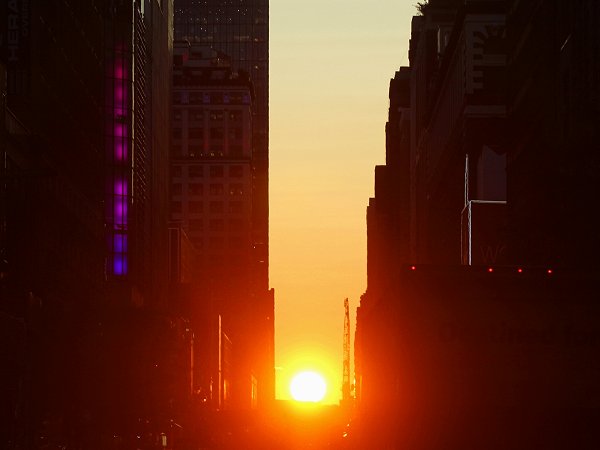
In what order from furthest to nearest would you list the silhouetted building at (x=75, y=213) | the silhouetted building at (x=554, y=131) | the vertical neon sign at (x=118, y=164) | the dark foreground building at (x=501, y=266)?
the vertical neon sign at (x=118, y=164)
the silhouetted building at (x=75, y=213)
the silhouetted building at (x=554, y=131)
the dark foreground building at (x=501, y=266)

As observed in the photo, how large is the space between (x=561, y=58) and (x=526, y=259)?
11.3 meters

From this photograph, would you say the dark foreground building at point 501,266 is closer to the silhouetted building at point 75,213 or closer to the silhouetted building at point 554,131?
the silhouetted building at point 554,131

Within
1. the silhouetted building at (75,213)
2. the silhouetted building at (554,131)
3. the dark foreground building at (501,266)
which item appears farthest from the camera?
the silhouetted building at (75,213)

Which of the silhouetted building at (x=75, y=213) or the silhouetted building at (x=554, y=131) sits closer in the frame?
the silhouetted building at (x=554, y=131)

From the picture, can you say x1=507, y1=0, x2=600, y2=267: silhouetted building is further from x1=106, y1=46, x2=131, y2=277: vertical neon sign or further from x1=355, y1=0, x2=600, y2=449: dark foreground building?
x1=106, y1=46, x2=131, y2=277: vertical neon sign

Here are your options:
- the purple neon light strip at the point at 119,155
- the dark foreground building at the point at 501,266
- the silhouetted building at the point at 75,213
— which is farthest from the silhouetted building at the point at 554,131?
the purple neon light strip at the point at 119,155

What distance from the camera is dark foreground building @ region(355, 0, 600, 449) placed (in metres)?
27.4

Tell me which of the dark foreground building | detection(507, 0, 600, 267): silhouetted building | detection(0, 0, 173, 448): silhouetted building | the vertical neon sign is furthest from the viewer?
the vertical neon sign

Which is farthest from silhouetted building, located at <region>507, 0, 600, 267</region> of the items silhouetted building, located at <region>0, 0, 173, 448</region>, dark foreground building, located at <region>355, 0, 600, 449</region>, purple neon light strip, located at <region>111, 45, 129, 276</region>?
purple neon light strip, located at <region>111, 45, 129, 276</region>

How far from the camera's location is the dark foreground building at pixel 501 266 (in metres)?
27.4

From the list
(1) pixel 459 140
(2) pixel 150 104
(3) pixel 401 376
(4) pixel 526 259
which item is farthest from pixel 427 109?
(3) pixel 401 376

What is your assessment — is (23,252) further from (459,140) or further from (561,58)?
(459,140)

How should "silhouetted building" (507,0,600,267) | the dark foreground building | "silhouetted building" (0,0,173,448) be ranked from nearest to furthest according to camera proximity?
the dark foreground building, "silhouetted building" (507,0,600,267), "silhouetted building" (0,0,173,448)

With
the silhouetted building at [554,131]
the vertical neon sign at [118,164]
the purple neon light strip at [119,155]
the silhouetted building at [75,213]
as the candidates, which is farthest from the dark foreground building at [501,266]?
the purple neon light strip at [119,155]
